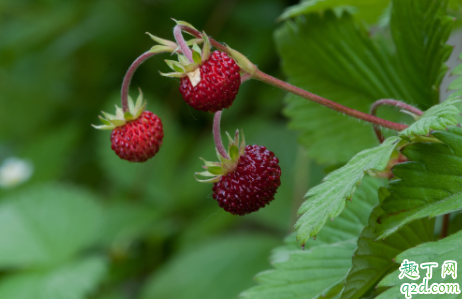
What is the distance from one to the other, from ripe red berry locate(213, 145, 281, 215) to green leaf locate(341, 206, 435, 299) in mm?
148

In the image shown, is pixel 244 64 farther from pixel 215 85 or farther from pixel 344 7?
pixel 344 7

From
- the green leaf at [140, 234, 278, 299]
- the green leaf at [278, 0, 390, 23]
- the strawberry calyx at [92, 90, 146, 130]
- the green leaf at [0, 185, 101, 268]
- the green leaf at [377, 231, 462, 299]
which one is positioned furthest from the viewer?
the green leaf at [0, 185, 101, 268]

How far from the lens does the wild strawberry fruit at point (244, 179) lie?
2.11ft

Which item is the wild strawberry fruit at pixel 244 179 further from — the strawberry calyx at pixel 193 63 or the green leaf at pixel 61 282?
the green leaf at pixel 61 282

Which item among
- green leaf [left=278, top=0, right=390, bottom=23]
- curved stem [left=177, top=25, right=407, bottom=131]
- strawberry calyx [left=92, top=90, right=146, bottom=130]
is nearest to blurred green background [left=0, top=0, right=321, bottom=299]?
green leaf [left=278, top=0, right=390, bottom=23]

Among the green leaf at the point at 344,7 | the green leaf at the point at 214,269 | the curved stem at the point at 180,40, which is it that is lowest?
the green leaf at the point at 214,269

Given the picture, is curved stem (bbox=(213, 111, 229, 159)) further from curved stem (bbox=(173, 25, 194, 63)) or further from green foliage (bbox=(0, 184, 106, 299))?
green foliage (bbox=(0, 184, 106, 299))

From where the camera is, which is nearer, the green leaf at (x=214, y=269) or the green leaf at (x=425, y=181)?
the green leaf at (x=425, y=181)

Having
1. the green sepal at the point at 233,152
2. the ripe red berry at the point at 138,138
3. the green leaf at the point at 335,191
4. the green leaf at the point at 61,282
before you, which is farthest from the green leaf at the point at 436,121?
the green leaf at the point at 61,282

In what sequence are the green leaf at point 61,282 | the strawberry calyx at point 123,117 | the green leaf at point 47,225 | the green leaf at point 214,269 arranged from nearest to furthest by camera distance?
the strawberry calyx at point 123,117
the green leaf at point 61,282
the green leaf at point 214,269
the green leaf at point 47,225

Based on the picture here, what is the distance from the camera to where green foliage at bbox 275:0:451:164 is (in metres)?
0.78

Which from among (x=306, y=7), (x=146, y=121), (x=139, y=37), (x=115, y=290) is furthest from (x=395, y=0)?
(x=139, y=37)

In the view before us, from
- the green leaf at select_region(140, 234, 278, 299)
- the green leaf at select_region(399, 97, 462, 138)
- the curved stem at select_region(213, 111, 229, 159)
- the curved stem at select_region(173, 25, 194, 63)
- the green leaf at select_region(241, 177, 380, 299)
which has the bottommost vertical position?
the green leaf at select_region(140, 234, 278, 299)

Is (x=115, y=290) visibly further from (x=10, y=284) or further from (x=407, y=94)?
(x=407, y=94)
